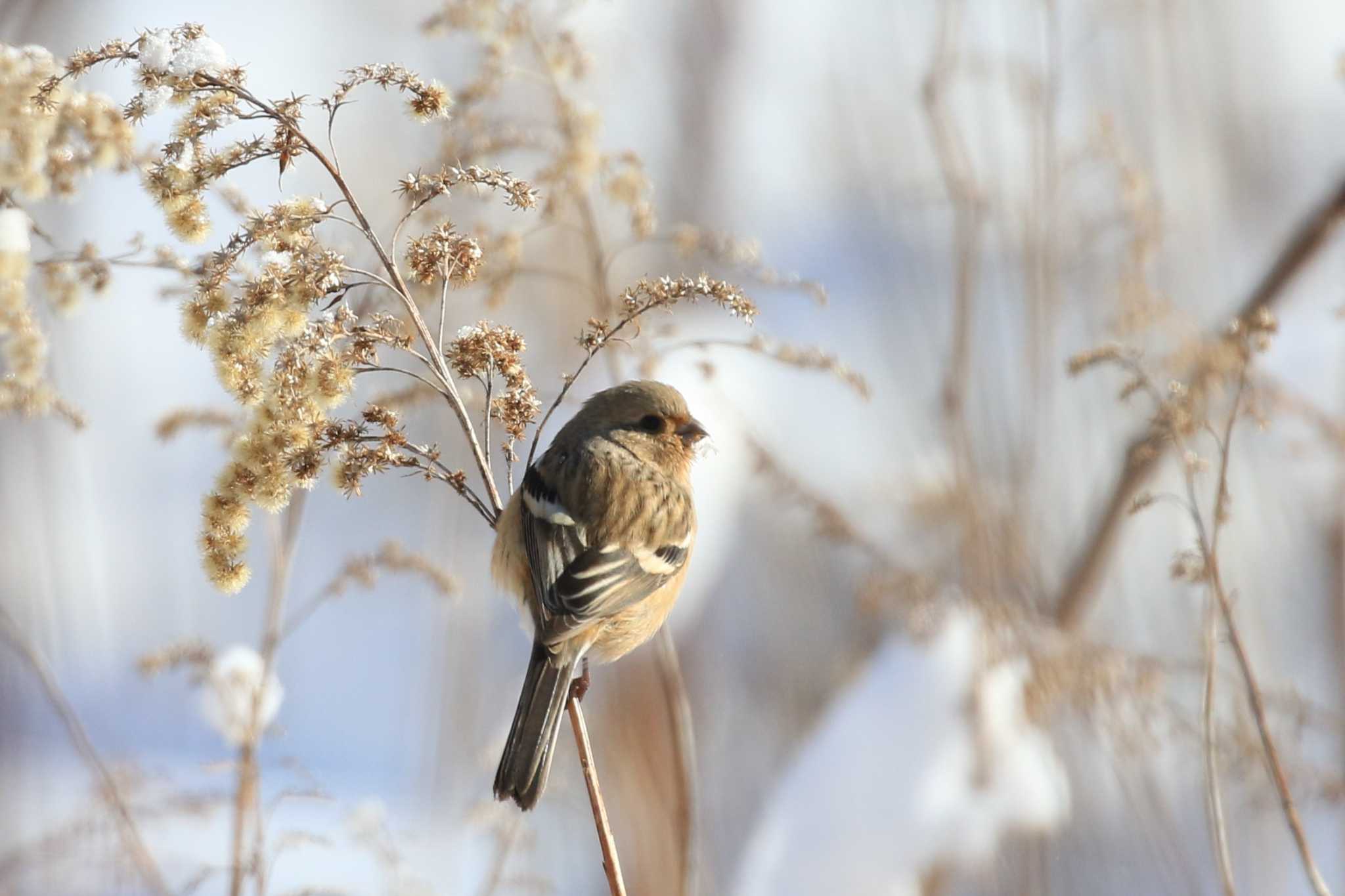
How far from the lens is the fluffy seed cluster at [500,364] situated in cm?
133

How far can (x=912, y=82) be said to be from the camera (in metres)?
3.32

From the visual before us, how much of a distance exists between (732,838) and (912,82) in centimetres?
224

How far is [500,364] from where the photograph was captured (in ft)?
4.39

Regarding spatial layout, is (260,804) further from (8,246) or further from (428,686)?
(428,686)

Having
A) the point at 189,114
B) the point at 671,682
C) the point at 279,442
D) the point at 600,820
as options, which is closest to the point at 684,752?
the point at 671,682

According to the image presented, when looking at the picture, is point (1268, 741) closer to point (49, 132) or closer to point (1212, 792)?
point (1212, 792)

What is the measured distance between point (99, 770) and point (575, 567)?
29.6 inches

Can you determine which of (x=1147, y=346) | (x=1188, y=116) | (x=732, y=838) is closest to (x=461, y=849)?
(x=732, y=838)

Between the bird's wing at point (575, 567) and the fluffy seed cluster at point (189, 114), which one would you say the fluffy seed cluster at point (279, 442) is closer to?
the fluffy seed cluster at point (189, 114)

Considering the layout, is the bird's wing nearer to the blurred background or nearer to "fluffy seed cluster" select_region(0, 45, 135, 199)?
the blurred background

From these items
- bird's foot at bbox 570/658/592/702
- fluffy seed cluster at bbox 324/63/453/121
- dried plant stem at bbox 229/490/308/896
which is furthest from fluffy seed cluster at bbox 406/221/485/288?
bird's foot at bbox 570/658/592/702

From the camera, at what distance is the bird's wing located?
1665mm

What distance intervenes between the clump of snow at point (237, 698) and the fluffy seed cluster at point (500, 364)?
2.41 feet

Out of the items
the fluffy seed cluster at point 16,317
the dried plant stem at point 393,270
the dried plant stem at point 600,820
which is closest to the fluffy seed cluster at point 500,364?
the dried plant stem at point 393,270
